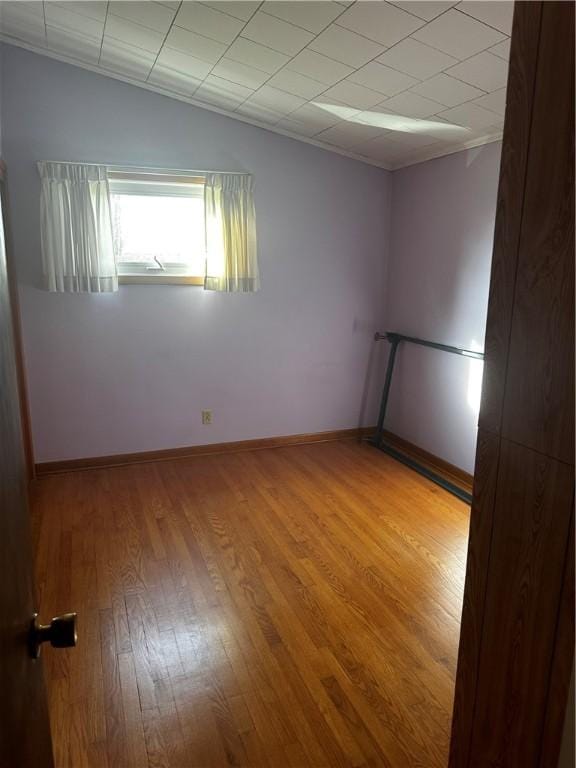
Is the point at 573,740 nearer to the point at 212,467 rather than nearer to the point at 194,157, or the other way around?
the point at 212,467

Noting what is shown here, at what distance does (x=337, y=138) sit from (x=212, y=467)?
248 cm

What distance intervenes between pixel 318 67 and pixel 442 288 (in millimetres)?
1650

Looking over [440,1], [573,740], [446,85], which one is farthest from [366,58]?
[573,740]

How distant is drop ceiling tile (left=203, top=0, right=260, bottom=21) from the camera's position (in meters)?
1.96

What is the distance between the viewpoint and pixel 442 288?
3432 mm

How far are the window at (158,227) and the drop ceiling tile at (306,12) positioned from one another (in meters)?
1.46

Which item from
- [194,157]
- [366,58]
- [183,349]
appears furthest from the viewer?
[183,349]

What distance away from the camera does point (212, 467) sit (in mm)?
3559

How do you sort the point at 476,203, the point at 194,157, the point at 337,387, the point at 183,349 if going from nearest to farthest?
the point at 476,203
the point at 194,157
the point at 183,349
the point at 337,387

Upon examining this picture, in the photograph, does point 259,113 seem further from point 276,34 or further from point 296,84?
point 276,34

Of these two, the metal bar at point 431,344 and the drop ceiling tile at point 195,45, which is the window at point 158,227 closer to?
the drop ceiling tile at point 195,45

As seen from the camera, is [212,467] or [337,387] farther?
[337,387]

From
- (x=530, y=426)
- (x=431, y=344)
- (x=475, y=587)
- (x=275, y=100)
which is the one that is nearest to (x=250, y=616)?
(x=475, y=587)

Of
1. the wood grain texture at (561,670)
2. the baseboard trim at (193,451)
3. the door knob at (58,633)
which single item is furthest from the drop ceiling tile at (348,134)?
the door knob at (58,633)
